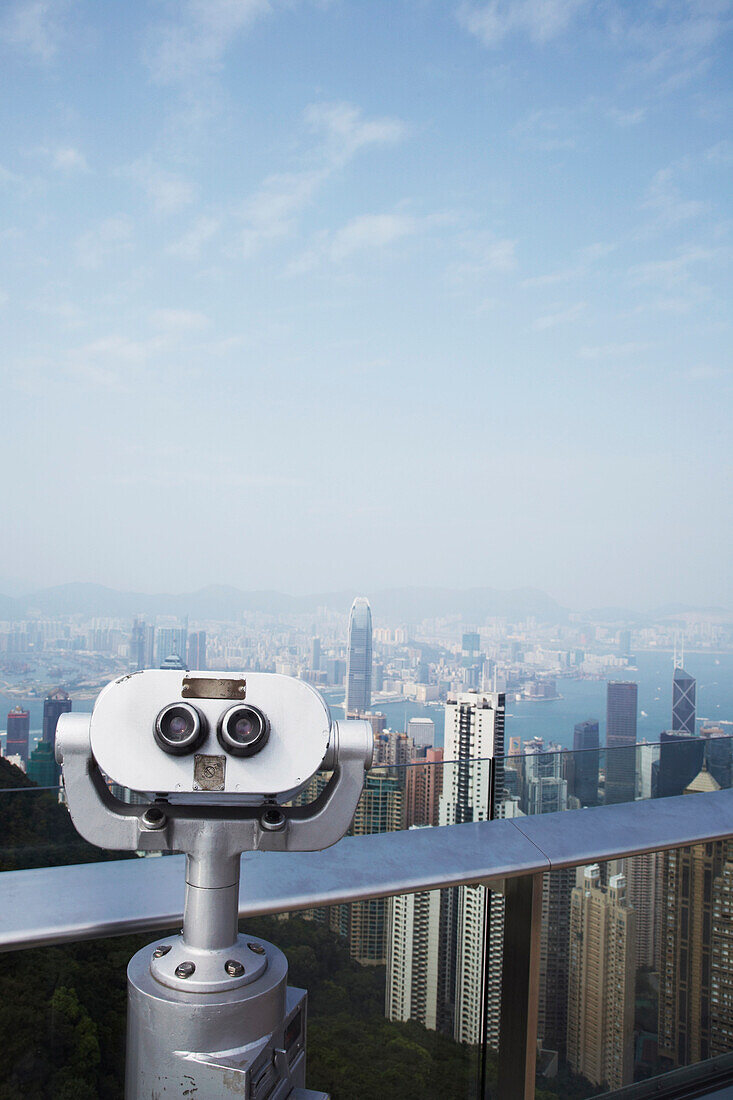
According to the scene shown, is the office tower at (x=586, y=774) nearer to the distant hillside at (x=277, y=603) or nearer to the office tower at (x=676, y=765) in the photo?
the office tower at (x=676, y=765)

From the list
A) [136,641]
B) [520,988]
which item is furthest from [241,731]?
[136,641]

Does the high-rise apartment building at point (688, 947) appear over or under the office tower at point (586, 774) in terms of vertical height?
under

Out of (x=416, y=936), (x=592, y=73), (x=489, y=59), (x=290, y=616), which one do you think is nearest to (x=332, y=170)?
(x=489, y=59)

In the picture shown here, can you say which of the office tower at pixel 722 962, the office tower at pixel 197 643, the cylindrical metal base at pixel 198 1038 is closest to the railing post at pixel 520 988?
the office tower at pixel 722 962

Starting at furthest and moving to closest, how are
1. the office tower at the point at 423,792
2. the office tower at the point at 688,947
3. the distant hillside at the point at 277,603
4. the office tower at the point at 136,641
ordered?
the distant hillside at the point at 277,603 < the office tower at the point at 136,641 < the office tower at the point at 688,947 < the office tower at the point at 423,792

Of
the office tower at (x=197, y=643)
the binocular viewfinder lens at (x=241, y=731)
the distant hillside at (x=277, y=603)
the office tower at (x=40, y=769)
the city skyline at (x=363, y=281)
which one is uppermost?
the city skyline at (x=363, y=281)

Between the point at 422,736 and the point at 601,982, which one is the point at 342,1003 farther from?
the point at 422,736

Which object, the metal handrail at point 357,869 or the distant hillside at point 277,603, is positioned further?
the distant hillside at point 277,603
